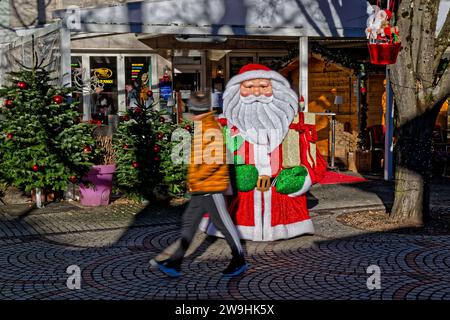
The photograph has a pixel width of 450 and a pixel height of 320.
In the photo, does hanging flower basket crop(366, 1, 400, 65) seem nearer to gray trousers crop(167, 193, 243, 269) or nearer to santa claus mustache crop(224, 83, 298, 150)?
santa claus mustache crop(224, 83, 298, 150)

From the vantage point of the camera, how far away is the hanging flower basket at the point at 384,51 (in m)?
8.05

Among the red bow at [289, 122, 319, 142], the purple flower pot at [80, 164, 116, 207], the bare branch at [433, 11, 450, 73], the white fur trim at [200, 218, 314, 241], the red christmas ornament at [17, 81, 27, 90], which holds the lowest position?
the white fur trim at [200, 218, 314, 241]

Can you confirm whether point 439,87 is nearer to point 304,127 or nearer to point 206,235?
point 304,127

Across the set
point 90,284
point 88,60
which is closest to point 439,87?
point 90,284

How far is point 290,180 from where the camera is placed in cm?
785

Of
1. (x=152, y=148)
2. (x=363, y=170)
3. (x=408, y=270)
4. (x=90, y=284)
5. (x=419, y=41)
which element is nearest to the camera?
(x=90, y=284)

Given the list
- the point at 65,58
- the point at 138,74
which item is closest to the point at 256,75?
the point at 65,58

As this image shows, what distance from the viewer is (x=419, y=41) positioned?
8914 millimetres

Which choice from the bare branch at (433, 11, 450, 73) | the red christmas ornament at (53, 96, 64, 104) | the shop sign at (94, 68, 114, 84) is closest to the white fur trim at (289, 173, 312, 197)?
the bare branch at (433, 11, 450, 73)

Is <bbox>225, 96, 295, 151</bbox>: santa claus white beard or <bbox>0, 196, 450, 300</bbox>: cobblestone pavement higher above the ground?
<bbox>225, 96, 295, 151</bbox>: santa claus white beard

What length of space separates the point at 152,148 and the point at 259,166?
10.8ft

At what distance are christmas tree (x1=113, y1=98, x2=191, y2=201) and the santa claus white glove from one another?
3.22 meters

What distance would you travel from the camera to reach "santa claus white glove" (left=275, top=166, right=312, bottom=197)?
7.85m

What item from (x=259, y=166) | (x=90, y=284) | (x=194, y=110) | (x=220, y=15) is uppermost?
(x=220, y=15)
